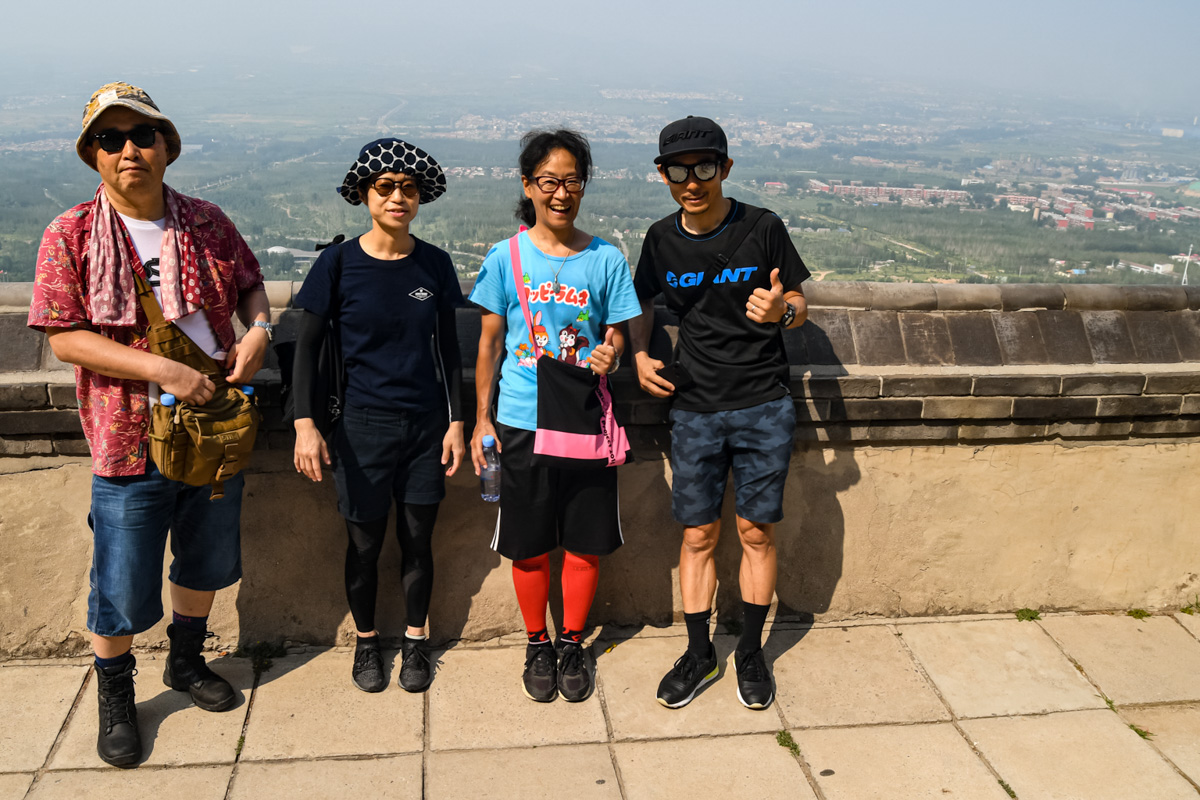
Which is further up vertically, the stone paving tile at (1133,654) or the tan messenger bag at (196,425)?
the tan messenger bag at (196,425)

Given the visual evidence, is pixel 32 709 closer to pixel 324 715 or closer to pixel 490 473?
pixel 324 715

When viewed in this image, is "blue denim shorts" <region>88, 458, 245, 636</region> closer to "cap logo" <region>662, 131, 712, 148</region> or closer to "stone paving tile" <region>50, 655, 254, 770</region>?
"stone paving tile" <region>50, 655, 254, 770</region>

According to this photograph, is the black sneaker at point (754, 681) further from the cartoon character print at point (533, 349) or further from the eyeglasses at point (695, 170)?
the eyeglasses at point (695, 170)

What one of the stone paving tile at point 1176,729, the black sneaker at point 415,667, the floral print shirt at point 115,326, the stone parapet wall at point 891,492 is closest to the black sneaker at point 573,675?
the stone parapet wall at point 891,492

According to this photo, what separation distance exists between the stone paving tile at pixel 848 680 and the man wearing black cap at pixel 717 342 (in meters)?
0.21

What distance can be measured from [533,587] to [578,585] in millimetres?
196

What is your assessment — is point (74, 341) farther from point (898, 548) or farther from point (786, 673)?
point (898, 548)

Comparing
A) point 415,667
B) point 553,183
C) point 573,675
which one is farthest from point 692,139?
point 415,667

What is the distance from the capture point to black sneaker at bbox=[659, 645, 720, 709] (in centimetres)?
356

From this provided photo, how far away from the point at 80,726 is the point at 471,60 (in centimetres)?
15780

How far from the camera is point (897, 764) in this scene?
3266 mm

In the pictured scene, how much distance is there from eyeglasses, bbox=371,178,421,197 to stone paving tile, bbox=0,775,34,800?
250 cm

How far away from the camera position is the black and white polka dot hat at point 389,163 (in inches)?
119

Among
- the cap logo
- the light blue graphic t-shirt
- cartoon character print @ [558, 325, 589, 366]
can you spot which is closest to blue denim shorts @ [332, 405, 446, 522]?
the light blue graphic t-shirt
